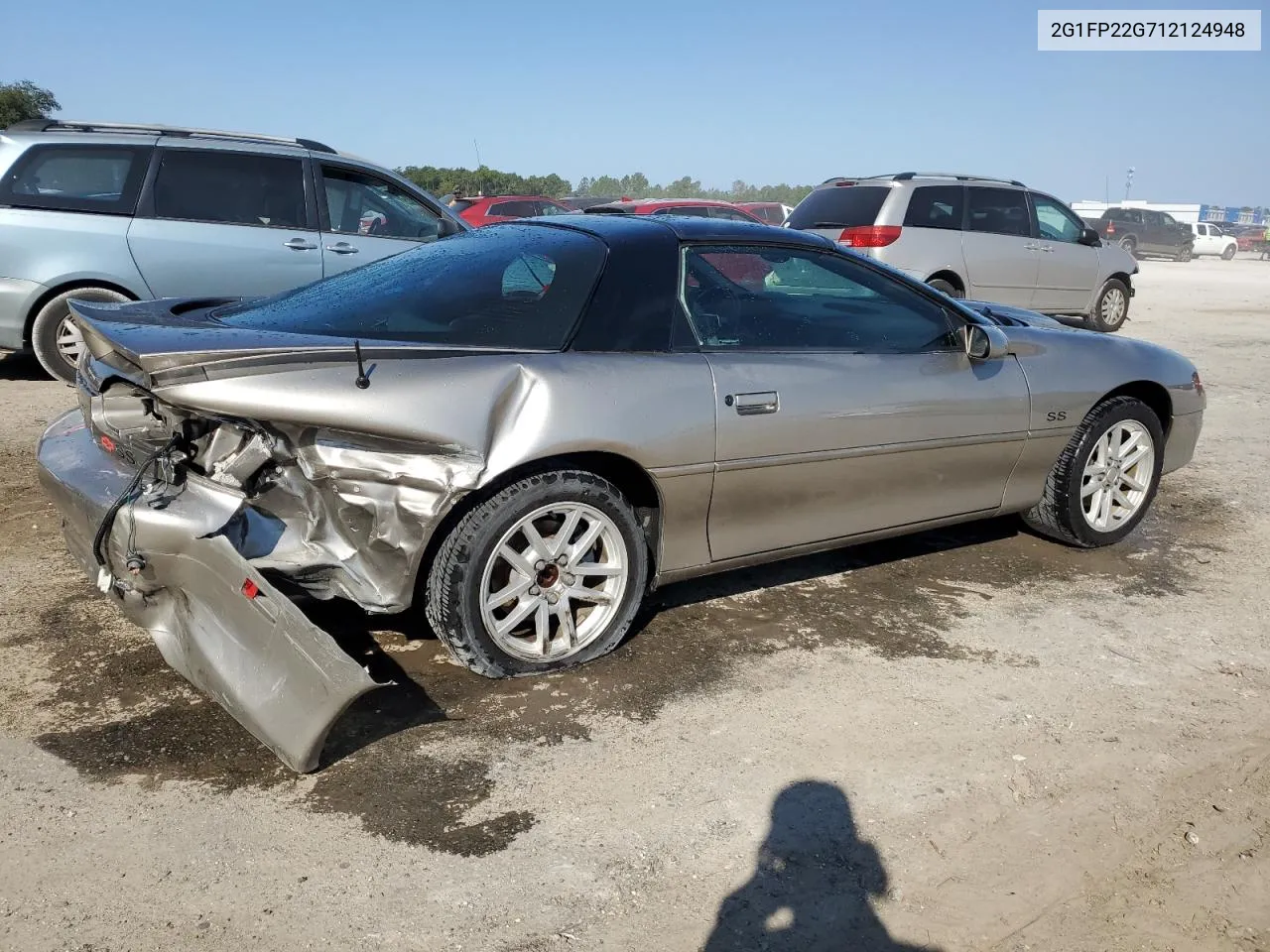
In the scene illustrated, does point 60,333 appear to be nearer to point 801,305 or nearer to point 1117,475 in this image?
point 801,305

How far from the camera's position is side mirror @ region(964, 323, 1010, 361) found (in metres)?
4.40

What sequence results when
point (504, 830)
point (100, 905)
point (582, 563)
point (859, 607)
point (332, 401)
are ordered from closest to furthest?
point (100, 905), point (504, 830), point (332, 401), point (582, 563), point (859, 607)

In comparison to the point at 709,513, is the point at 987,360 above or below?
above

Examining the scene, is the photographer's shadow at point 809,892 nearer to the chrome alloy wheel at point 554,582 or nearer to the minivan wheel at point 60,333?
the chrome alloy wheel at point 554,582

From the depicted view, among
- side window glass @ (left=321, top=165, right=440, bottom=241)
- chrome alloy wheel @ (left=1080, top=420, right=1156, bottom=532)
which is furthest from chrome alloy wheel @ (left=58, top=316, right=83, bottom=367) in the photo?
chrome alloy wheel @ (left=1080, top=420, right=1156, bottom=532)

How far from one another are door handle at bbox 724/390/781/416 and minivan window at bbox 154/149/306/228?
208 inches

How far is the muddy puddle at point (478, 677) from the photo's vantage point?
295cm

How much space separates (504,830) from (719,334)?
1.93 m

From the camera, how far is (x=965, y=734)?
3.35m

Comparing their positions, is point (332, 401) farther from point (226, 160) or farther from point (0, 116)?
point (0, 116)

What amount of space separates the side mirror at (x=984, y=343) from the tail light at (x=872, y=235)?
6609mm

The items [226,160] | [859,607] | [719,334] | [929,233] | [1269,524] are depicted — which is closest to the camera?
[719,334]

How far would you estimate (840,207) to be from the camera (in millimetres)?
11352

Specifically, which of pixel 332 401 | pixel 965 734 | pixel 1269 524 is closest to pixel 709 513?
pixel 965 734
